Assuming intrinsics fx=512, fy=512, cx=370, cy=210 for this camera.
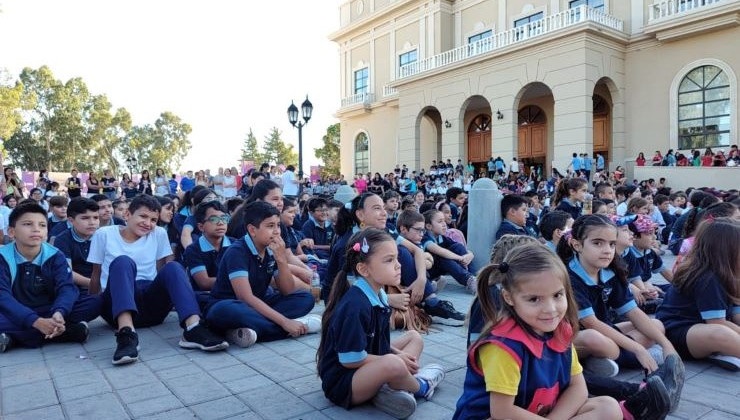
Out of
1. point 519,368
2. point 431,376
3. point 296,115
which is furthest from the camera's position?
point 296,115

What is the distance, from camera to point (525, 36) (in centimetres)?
2006

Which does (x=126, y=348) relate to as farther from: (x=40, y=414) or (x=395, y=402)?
(x=395, y=402)

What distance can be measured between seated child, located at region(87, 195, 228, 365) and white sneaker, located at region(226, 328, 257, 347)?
132mm

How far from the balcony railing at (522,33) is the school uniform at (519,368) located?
60.8ft

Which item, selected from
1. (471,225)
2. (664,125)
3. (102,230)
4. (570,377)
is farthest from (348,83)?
(570,377)

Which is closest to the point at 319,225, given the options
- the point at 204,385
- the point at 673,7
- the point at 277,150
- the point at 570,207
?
the point at 570,207

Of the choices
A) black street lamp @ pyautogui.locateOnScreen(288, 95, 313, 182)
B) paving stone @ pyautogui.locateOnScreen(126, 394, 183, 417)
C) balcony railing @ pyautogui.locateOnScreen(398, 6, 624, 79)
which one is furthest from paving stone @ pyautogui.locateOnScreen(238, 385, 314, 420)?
balcony railing @ pyautogui.locateOnScreen(398, 6, 624, 79)

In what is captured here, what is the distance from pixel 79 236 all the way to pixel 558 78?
1793 cm

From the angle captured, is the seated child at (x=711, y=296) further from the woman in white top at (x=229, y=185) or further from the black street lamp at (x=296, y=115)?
the woman in white top at (x=229, y=185)

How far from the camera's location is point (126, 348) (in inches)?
148

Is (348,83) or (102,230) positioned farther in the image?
(348,83)

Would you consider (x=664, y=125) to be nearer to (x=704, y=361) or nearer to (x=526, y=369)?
(x=704, y=361)

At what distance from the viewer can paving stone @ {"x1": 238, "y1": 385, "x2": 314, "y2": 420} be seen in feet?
9.49

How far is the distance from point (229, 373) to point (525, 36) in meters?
19.6
